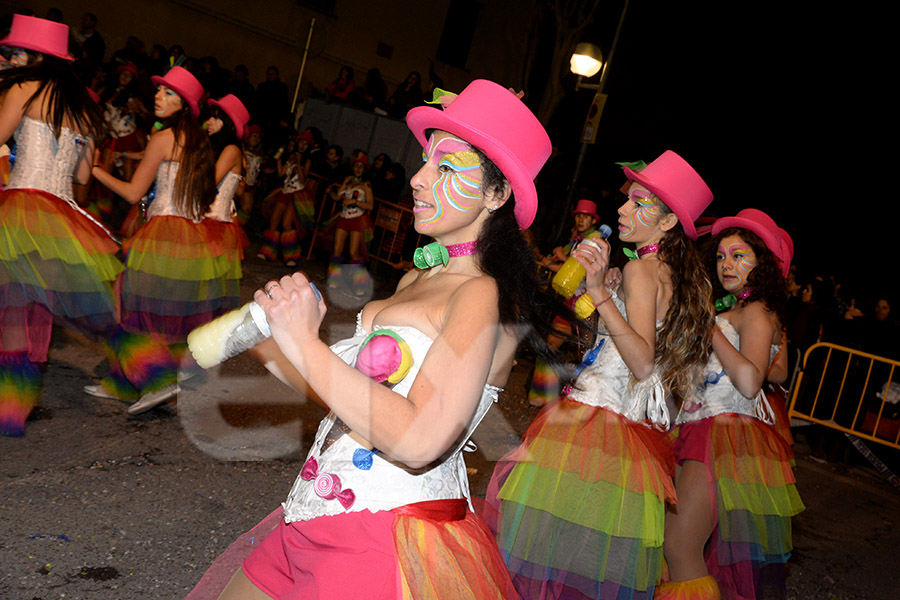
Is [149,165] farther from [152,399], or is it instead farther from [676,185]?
[676,185]

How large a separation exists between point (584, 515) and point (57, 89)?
3911mm

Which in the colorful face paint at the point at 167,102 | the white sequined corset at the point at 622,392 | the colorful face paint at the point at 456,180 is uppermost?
the colorful face paint at the point at 167,102

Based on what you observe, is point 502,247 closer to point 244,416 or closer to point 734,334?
point 734,334

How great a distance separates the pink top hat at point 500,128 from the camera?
6.46 feet

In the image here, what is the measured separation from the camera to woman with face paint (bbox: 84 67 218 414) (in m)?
5.07

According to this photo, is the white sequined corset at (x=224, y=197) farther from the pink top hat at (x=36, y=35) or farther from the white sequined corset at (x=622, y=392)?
the white sequined corset at (x=622, y=392)

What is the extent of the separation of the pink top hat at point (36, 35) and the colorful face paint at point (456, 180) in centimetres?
343

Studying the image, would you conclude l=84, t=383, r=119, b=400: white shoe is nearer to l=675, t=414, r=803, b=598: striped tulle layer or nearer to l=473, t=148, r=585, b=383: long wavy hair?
l=675, t=414, r=803, b=598: striped tulle layer

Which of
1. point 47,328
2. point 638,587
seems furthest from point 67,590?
point 638,587

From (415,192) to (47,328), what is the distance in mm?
3312

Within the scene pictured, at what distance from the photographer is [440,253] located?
6.72 ft

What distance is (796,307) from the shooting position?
10000 mm

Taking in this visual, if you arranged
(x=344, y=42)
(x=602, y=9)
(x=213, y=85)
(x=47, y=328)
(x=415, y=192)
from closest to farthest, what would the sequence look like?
(x=415, y=192) < (x=47, y=328) < (x=213, y=85) < (x=344, y=42) < (x=602, y=9)

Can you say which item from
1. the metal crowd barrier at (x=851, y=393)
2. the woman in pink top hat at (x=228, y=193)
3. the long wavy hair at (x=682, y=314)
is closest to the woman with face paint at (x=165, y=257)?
the woman in pink top hat at (x=228, y=193)
